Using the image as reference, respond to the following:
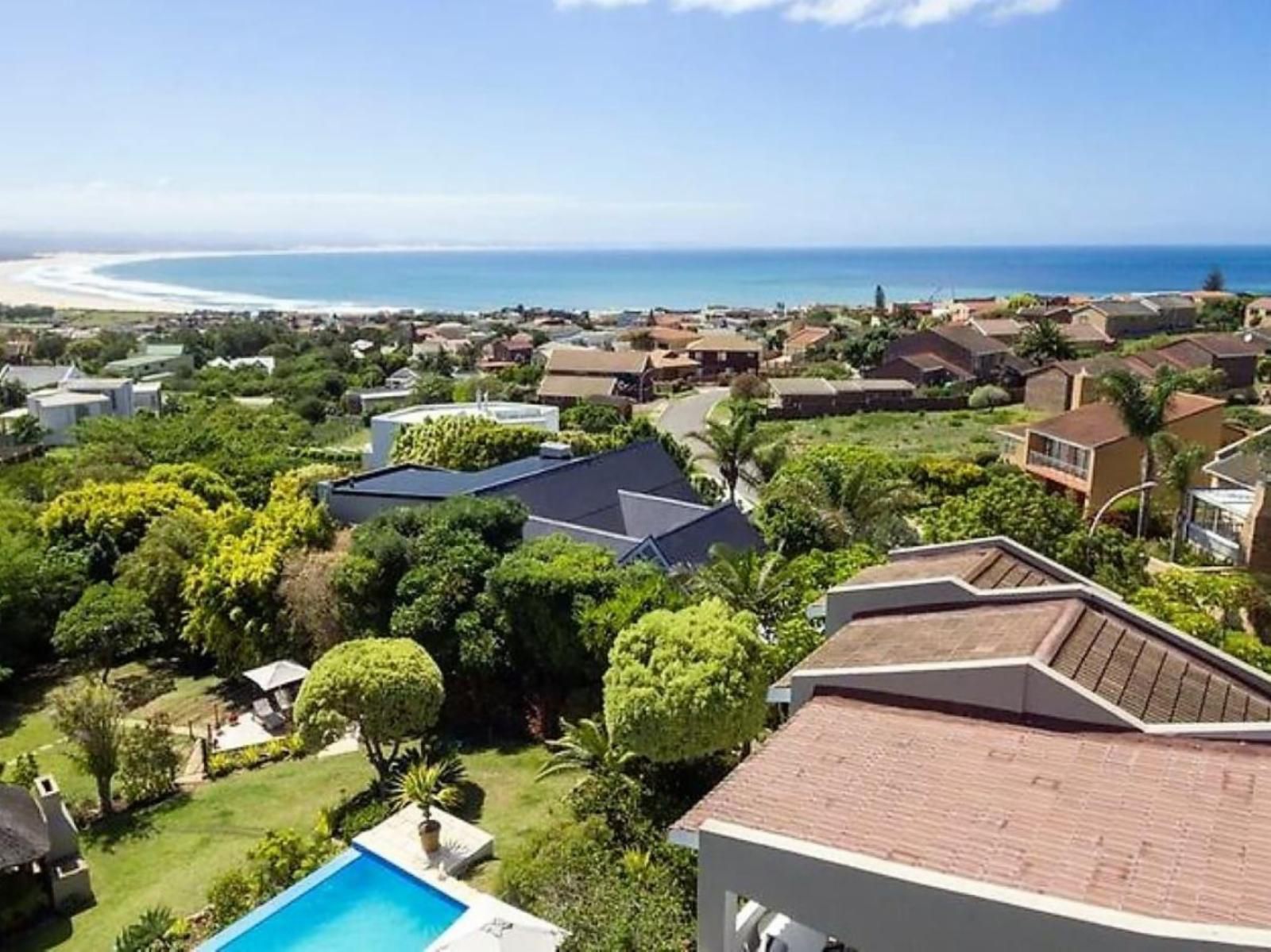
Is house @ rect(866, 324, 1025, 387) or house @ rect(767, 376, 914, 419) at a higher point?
house @ rect(866, 324, 1025, 387)

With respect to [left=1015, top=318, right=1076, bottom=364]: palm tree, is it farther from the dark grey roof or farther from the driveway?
the dark grey roof

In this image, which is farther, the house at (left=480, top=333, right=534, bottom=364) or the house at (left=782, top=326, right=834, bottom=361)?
the house at (left=480, top=333, right=534, bottom=364)

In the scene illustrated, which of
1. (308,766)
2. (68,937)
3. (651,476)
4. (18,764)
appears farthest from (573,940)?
(651,476)

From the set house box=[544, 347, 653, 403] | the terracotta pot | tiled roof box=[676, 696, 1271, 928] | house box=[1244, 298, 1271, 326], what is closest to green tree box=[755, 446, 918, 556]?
the terracotta pot

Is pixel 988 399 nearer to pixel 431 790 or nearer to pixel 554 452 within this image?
pixel 554 452

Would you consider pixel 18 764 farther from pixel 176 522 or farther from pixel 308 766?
pixel 176 522

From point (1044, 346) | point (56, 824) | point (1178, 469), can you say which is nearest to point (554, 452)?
point (56, 824)

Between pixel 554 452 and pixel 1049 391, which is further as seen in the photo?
pixel 1049 391
